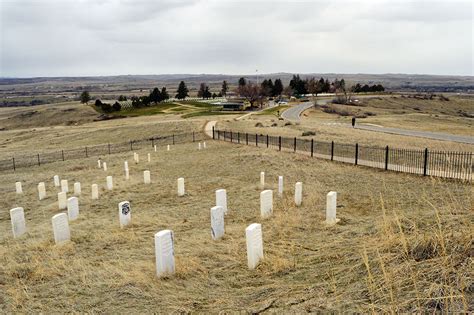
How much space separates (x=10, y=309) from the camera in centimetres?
631

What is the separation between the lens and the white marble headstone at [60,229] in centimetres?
1016

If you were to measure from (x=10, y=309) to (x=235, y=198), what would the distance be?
380 inches

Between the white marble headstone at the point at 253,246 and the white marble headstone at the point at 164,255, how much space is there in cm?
147

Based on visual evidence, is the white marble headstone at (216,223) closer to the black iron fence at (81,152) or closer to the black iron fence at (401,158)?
the black iron fence at (401,158)

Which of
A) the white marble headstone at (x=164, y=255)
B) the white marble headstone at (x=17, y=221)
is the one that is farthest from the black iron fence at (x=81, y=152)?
the white marble headstone at (x=164, y=255)

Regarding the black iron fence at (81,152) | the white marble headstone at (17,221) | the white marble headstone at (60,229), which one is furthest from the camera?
the black iron fence at (81,152)

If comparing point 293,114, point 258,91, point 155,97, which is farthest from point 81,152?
point 155,97

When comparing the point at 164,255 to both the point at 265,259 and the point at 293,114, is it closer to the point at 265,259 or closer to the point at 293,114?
the point at 265,259

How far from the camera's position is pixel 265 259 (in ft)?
24.9

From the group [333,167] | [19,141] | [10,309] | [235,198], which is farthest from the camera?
[19,141]

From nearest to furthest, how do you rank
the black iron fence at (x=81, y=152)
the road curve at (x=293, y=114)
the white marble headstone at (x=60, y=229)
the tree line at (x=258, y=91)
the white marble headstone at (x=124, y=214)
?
the white marble headstone at (x=60, y=229) → the white marble headstone at (x=124, y=214) → the black iron fence at (x=81, y=152) → the road curve at (x=293, y=114) → the tree line at (x=258, y=91)

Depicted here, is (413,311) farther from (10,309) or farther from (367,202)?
(367,202)

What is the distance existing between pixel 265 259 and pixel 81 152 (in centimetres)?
3618

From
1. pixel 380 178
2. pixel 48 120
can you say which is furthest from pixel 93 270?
pixel 48 120
